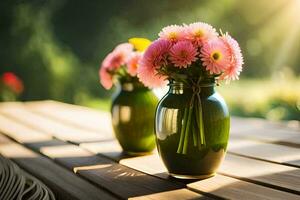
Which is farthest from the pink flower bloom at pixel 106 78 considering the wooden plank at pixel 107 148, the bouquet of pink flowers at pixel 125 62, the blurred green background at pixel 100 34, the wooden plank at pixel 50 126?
the blurred green background at pixel 100 34

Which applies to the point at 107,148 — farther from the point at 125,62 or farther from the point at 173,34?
the point at 173,34

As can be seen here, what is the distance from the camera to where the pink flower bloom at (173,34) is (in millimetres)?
1292

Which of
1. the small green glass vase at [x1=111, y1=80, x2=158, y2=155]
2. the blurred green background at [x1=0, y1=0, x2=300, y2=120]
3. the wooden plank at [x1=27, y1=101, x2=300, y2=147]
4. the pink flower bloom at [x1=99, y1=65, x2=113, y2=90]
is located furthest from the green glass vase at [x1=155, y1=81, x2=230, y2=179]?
the blurred green background at [x1=0, y1=0, x2=300, y2=120]

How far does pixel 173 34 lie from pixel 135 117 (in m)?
0.35

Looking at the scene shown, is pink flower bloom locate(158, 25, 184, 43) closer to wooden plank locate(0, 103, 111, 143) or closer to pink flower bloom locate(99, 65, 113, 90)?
pink flower bloom locate(99, 65, 113, 90)

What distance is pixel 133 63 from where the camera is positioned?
1567 mm

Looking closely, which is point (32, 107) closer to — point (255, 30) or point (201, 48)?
point (201, 48)

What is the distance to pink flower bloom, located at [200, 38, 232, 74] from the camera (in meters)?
1.24

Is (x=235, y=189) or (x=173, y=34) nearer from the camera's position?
(x=235, y=189)

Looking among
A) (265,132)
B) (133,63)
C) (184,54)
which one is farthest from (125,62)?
(265,132)

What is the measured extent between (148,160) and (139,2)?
492cm

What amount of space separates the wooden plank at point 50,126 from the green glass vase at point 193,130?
2.14ft

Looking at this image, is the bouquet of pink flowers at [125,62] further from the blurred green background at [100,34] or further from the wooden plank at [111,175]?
the blurred green background at [100,34]

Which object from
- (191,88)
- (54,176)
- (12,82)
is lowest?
(54,176)
